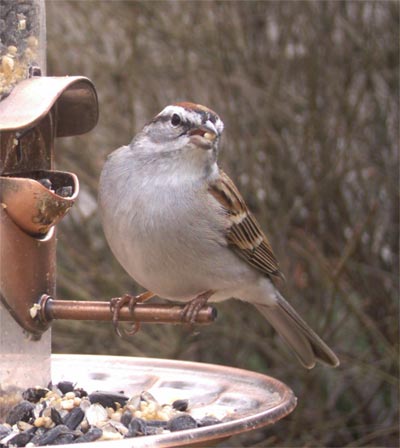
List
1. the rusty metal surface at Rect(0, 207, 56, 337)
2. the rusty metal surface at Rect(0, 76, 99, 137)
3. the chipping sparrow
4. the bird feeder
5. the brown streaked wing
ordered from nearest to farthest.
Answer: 1. the rusty metal surface at Rect(0, 76, 99, 137)
2. the bird feeder
3. the rusty metal surface at Rect(0, 207, 56, 337)
4. the chipping sparrow
5. the brown streaked wing

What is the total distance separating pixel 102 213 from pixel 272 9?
3.37 meters

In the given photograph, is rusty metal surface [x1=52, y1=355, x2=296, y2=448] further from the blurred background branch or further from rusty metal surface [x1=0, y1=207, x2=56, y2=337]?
the blurred background branch

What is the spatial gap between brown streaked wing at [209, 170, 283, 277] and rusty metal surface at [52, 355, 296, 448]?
51 centimetres

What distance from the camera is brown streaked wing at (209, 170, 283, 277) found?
3.61 meters

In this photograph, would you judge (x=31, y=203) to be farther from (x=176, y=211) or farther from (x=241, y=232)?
(x=241, y=232)

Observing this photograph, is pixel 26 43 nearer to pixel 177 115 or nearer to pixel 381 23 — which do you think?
pixel 177 115

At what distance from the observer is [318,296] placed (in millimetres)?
6266

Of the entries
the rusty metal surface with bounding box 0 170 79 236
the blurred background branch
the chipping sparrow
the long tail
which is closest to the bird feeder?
the rusty metal surface with bounding box 0 170 79 236

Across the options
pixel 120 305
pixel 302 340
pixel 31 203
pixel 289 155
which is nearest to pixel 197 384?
pixel 120 305

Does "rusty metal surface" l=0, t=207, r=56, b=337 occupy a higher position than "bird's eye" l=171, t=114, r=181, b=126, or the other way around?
"bird's eye" l=171, t=114, r=181, b=126

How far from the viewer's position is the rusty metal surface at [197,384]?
2730 millimetres

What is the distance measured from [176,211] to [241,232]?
0.46m

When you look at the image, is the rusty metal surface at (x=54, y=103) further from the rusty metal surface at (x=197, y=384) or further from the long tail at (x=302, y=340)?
the long tail at (x=302, y=340)

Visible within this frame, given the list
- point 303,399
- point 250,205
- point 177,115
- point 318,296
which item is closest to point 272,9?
point 250,205
